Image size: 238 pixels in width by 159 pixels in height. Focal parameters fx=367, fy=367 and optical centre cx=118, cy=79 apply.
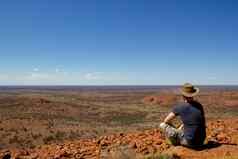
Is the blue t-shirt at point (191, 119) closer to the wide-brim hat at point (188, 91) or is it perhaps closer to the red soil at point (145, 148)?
the wide-brim hat at point (188, 91)

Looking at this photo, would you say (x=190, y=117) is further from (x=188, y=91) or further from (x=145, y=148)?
(x=145, y=148)

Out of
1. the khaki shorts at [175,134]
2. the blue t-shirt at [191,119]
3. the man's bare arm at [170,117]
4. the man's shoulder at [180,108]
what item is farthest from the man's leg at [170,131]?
the man's shoulder at [180,108]

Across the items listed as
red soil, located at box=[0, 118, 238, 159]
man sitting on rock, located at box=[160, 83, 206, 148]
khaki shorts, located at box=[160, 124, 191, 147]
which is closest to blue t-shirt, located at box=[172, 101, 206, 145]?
man sitting on rock, located at box=[160, 83, 206, 148]

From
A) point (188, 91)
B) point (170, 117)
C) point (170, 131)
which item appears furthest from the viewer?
point (170, 131)

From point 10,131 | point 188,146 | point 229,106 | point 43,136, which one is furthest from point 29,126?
point 229,106

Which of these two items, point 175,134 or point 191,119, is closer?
point 191,119

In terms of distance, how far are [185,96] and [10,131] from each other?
2009 cm

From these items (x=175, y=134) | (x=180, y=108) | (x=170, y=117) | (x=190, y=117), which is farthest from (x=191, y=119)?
(x=175, y=134)

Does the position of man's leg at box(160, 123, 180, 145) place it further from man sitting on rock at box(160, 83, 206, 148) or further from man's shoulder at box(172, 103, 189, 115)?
man's shoulder at box(172, 103, 189, 115)

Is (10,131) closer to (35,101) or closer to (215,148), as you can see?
(215,148)

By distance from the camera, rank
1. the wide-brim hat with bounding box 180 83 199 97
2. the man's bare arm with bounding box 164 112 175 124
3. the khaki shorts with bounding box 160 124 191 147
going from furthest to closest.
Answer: the khaki shorts with bounding box 160 124 191 147 → the man's bare arm with bounding box 164 112 175 124 → the wide-brim hat with bounding box 180 83 199 97

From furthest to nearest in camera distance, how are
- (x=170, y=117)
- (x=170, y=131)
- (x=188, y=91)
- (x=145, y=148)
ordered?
(x=145, y=148), (x=170, y=131), (x=170, y=117), (x=188, y=91)

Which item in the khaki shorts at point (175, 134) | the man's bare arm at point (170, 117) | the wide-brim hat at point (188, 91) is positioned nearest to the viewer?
the wide-brim hat at point (188, 91)

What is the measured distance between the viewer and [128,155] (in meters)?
7.52
